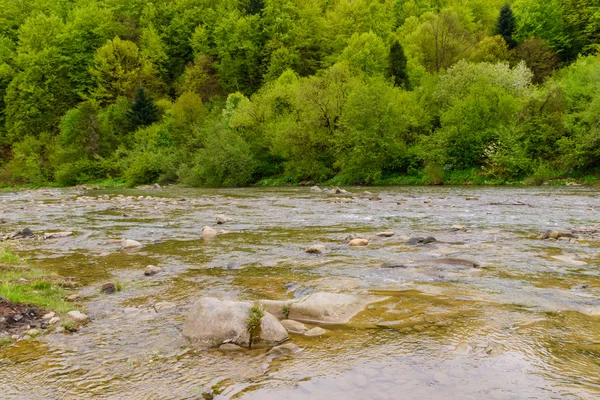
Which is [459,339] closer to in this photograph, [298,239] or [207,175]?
[298,239]

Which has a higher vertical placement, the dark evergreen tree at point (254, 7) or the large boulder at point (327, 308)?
the dark evergreen tree at point (254, 7)

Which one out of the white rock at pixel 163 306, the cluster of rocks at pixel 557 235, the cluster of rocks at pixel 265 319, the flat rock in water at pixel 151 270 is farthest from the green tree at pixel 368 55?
the cluster of rocks at pixel 265 319

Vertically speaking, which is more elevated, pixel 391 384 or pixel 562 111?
pixel 562 111

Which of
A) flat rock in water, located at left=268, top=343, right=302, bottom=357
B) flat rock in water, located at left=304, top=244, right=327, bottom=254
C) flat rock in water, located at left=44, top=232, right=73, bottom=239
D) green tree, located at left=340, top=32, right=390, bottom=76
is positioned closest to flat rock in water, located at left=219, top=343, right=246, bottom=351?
flat rock in water, located at left=268, top=343, right=302, bottom=357

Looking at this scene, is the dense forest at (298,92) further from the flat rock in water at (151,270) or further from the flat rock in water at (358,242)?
the flat rock in water at (151,270)

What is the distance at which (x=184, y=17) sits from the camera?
84.5 metres

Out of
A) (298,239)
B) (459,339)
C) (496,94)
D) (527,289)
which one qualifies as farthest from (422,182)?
(459,339)

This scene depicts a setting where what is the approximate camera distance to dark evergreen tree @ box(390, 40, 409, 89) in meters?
53.5

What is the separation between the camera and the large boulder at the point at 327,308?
242 inches

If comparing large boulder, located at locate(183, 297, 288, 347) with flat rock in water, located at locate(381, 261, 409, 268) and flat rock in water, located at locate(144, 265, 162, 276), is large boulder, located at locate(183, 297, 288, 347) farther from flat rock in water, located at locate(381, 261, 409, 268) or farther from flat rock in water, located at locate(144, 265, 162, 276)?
flat rock in water, located at locate(381, 261, 409, 268)

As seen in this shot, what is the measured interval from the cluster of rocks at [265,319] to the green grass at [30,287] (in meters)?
2.31

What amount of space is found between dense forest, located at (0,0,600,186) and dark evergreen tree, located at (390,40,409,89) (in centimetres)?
23

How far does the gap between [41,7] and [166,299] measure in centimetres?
10712

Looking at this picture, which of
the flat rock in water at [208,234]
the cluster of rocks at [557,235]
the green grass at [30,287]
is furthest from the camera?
the flat rock in water at [208,234]
